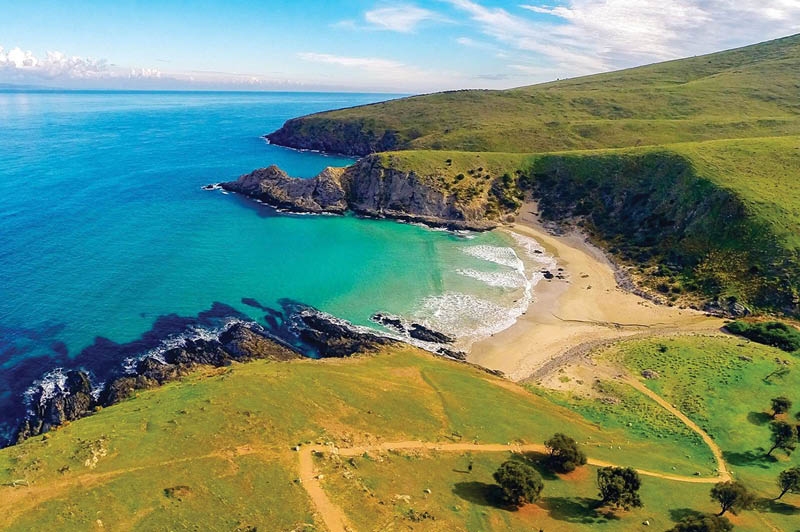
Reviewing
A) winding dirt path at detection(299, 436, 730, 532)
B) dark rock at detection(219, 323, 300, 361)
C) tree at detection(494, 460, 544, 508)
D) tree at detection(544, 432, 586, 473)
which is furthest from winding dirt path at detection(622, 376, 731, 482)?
dark rock at detection(219, 323, 300, 361)

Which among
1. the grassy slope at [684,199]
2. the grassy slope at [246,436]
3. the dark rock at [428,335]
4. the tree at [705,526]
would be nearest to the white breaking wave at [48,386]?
the grassy slope at [246,436]

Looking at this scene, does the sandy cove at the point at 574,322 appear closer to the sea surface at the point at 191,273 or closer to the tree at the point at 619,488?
the sea surface at the point at 191,273

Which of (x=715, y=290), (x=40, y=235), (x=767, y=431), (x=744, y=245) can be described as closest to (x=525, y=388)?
(x=767, y=431)

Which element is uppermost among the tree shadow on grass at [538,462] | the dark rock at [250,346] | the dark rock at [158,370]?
the tree shadow on grass at [538,462]

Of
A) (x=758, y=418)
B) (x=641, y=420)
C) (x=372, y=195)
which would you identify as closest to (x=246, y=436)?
(x=641, y=420)

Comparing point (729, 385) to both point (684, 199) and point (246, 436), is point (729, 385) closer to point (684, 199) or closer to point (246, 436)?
point (246, 436)

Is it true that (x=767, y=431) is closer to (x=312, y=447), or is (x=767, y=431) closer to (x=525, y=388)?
(x=525, y=388)
